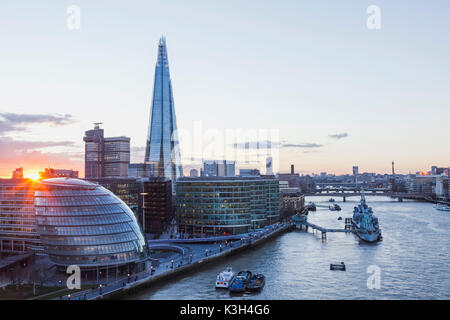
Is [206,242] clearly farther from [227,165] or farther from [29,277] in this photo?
[227,165]

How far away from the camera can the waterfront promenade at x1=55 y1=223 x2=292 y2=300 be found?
41.2 metres

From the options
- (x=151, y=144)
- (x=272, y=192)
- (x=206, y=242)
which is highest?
(x=151, y=144)

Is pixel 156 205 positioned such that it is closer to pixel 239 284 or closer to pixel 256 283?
pixel 256 283

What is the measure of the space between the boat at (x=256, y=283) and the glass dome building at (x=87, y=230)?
1491 centimetres

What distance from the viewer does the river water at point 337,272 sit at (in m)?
43.0

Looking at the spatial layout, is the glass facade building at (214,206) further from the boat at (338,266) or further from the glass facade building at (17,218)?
the glass facade building at (17,218)

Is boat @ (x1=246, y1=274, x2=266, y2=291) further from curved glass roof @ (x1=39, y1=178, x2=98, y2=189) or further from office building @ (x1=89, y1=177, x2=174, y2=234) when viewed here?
office building @ (x1=89, y1=177, x2=174, y2=234)

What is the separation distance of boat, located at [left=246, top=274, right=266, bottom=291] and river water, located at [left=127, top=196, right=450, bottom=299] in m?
0.78

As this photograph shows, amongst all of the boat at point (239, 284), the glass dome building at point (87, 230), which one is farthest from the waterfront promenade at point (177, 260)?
the boat at point (239, 284)

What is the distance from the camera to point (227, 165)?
155250 millimetres

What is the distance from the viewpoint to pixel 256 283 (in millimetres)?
45406
